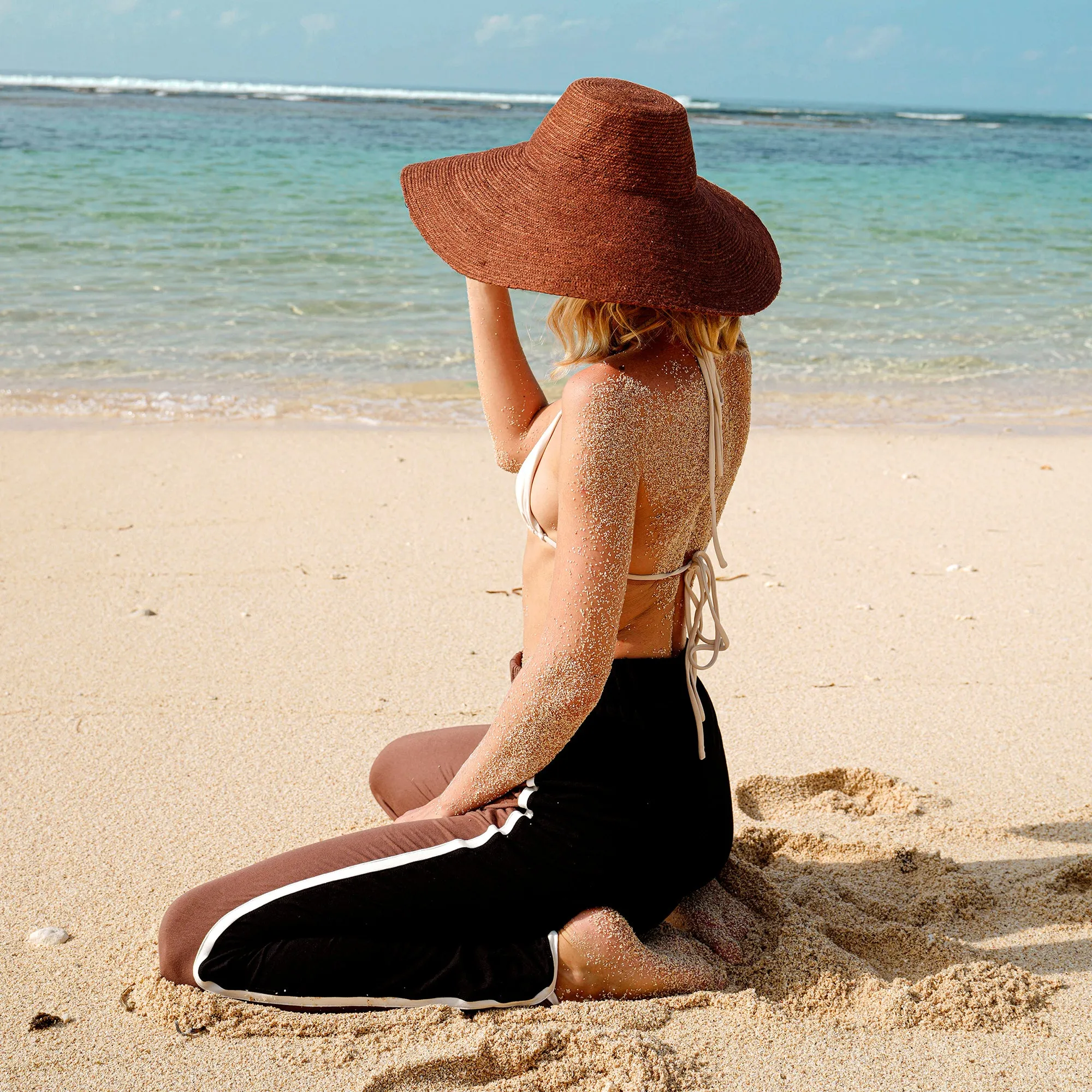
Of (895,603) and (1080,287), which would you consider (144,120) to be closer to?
(1080,287)

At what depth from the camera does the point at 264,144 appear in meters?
23.7

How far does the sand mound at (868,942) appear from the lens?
1.99m

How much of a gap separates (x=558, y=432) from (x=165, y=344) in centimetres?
672

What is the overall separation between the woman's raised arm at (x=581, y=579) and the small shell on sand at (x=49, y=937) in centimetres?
96

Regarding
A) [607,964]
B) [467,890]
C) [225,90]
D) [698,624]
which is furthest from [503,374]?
[225,90]

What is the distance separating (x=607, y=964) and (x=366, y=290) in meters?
8.82

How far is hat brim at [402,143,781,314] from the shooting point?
172cm

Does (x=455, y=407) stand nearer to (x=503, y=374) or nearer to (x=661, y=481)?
(x=503, y=374)

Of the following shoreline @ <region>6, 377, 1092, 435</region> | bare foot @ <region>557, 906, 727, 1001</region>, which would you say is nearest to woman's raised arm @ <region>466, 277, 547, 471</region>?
bare foot @ <region>557, 906, 727, 1001</region>

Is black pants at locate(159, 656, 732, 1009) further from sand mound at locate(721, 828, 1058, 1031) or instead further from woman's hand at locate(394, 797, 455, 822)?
sand mound at locate(721, 828, 1058, 1031)

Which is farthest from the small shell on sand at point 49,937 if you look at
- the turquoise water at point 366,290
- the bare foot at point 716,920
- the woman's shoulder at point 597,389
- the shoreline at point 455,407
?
the shoreline at point 455,407

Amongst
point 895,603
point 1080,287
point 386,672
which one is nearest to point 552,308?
point 386,672

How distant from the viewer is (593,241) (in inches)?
68.4

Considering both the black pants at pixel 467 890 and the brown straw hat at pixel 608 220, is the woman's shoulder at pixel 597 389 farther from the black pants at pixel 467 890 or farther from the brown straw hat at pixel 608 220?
the black pants at pixel 467 890
